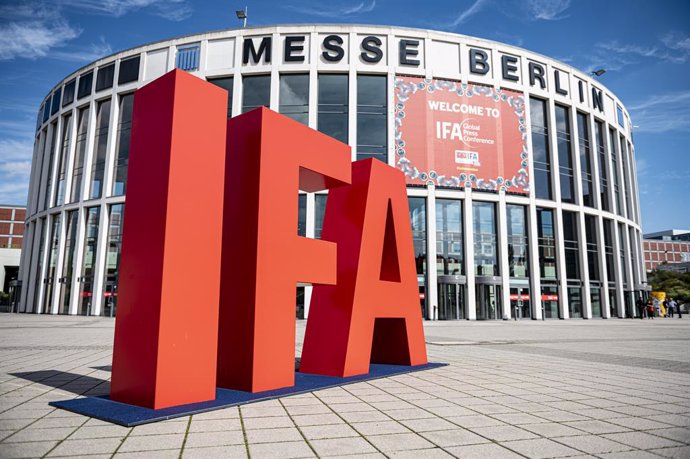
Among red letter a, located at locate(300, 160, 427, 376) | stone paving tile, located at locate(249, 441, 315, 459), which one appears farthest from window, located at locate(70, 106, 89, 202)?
stone paving tile, located at locate(249, 441, 315, 459)

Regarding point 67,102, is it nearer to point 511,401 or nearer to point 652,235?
point 511,401

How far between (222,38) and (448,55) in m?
14.8

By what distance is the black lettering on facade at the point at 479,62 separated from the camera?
94.8 ft

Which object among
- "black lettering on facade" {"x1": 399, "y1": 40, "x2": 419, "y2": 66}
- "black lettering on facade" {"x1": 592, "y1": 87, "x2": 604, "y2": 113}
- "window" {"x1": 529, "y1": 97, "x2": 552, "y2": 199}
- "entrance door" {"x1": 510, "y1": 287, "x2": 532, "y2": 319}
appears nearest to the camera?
"black lettering on facade" {"x1": 399, "y1": 40, "x2": 419, "y2": 66}

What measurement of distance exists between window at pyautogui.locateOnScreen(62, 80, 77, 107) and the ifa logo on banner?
3350 cm

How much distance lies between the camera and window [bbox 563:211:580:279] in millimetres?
30375

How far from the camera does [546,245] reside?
29.7 meters

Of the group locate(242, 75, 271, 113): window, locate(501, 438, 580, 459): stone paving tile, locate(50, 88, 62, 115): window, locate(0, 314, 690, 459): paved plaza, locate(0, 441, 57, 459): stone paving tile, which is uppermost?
locate(50, 88, 62, 115): window

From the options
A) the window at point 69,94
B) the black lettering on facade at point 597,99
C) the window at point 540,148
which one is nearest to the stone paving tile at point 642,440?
the window at point 540,148

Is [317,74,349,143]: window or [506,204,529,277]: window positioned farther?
[506,204,529,277]: window

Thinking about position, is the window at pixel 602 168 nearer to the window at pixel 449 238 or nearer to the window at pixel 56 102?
the window at pixel 449 238

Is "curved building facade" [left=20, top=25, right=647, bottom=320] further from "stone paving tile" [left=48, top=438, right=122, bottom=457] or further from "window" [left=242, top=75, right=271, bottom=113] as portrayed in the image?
"stone paving tile" [left=48, top=438, right=122, bottom=457]

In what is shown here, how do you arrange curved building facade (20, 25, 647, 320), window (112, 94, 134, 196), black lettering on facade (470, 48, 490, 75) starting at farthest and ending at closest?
black lettering on facade (470, 48, 490, 75), window (112, 94, 134, 196), curved building facade (20, 25, 647, 320)

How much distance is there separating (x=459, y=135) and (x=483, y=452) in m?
26.5
